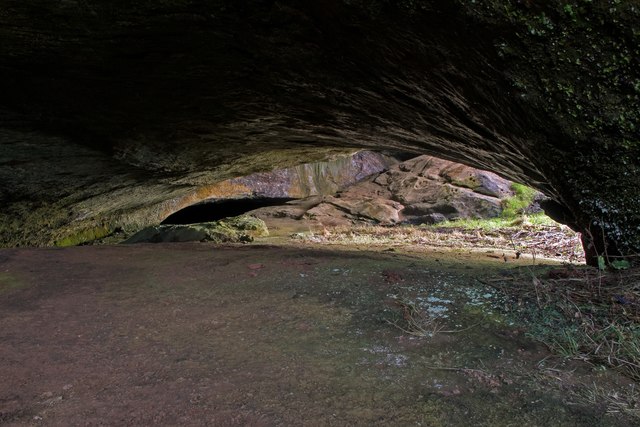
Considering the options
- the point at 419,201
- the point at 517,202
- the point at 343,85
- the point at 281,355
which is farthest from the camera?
the point at 419,201

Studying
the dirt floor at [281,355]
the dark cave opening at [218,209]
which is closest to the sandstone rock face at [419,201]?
the dark cave opening at [218,209]

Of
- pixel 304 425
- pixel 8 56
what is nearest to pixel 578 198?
pixel 304 425

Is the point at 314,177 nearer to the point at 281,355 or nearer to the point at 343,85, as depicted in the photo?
the point at 343,85

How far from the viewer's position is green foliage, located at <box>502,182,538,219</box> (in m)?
13.5

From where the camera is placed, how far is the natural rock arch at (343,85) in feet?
7.40

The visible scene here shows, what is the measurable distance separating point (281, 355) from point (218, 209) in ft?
39.1

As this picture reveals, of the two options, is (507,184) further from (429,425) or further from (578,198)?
(429,425)

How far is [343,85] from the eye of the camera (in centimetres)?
380

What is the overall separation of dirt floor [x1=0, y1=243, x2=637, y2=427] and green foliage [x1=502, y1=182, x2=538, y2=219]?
11008 mm

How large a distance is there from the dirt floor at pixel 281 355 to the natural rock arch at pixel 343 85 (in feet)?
3.50

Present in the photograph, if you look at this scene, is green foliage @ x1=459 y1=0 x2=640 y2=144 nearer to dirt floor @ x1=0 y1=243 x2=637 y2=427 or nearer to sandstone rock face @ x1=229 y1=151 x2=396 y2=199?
dirt floor @ x1=0 y1=243 x2=637 y2=427

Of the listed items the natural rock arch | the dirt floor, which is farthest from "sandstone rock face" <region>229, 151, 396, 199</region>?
the dirt floor

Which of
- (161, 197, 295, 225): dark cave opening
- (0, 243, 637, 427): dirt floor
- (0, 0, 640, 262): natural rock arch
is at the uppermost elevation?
(0, 0, 640, 262): natural rock arch

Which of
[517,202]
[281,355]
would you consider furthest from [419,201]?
[281,355]
